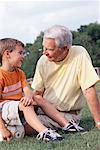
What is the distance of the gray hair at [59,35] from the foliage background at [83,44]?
32.7m

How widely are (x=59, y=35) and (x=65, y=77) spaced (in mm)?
468

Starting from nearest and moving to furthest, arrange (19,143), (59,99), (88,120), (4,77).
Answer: (19,143) < (4,77) < (59,99) < (88,120)

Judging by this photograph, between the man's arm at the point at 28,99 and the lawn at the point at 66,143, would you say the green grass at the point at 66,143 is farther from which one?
the man's arm at the point at 28,99

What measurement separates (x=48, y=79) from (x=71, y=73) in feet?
0.89

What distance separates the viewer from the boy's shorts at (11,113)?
4.18 meters

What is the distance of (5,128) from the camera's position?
13.9 feet

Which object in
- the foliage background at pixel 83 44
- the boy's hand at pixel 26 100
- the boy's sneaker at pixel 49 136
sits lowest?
the foliage background at pixel 83 44

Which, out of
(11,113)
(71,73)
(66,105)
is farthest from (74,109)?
(11,113)

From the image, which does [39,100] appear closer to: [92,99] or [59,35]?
[92,99]

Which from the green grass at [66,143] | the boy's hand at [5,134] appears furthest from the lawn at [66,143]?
the boy's hand at [5,134]

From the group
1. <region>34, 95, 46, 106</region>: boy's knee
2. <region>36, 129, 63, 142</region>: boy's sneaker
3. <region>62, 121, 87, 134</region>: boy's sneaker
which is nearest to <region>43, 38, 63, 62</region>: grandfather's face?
<region>34, 95, 46, 106</region>: boy's knee

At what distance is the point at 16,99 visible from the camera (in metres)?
4.39

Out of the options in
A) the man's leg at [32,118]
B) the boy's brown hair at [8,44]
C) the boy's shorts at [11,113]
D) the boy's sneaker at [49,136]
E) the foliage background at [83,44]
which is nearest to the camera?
the boy's sneaker at [49,136]

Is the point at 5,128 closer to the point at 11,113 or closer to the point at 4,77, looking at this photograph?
the point at 11,113
